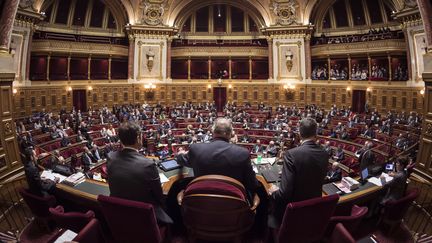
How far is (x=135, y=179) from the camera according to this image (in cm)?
258

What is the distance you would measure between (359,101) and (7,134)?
21007mm

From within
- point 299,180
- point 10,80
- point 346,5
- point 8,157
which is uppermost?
point 346,5

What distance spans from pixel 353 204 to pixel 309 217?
1130mm

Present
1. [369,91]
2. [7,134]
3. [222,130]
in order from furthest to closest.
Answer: [369,91] < [7,134] < [222,130]

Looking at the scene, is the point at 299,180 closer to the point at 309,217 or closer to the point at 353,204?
the point at 309,217

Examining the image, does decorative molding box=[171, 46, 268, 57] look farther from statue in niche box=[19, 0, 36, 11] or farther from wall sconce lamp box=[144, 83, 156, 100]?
statue in niche box=[19, 0, 36, 11]

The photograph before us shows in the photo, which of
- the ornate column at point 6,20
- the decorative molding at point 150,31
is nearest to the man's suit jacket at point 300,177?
the ornate column at point 6,20

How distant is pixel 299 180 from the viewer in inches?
105

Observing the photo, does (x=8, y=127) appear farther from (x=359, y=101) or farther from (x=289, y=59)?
(x=359, y=101)

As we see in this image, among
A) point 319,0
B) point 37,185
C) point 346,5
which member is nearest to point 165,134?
point 37,185

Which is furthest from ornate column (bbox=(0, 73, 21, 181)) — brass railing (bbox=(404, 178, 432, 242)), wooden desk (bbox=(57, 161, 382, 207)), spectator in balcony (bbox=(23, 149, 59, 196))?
brass railing (bbox=(404, 178, 432, 242))

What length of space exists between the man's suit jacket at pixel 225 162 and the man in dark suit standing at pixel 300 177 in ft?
0.96

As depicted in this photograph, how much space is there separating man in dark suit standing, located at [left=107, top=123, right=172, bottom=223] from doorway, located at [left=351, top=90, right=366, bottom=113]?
21152 millimetres

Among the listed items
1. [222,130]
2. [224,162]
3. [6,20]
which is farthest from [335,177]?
[6,20]
